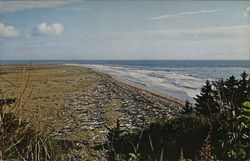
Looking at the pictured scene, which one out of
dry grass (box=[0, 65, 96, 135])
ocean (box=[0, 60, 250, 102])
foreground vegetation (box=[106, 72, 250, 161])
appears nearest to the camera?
dry grass (box=[0, 65, 96, 135])

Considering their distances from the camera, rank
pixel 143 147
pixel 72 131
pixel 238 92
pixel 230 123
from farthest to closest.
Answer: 1. pixel 72 131
2. pixel 238 92
3. pixel 143 147
4. pixel 230 123

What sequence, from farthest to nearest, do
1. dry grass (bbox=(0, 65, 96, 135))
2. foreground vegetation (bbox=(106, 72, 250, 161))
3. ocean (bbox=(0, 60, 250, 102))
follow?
ocean (bbox=(0, 60, 250, 102)), foreground vegetation (bbox=(106, 72, 250, 161)), dry grass (bbox=(0, 65, 96, 135))

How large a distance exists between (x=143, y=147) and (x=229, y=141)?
3134 mm

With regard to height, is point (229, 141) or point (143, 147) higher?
point (229, 141)

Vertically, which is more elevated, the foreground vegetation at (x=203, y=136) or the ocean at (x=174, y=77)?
the foreground vegetation at (x=203, y=136)

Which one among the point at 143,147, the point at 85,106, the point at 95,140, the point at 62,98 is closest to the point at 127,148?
the point at 143,147

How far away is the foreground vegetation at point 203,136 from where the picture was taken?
202 inches

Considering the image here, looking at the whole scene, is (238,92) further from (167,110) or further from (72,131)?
(167,110)

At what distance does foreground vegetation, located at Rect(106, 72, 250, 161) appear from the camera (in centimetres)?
514

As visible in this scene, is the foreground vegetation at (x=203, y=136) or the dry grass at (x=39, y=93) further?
the foreground vegetation at (x=203, y=136)

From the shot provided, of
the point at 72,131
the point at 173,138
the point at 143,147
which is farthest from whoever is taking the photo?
the point at 72,131

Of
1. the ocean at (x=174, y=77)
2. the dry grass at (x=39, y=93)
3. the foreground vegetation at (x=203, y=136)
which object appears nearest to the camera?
the dry grass at (x=39, y=93)

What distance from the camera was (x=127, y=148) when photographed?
840 centimetres

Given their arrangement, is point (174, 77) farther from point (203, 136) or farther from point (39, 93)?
point (203, 136)
